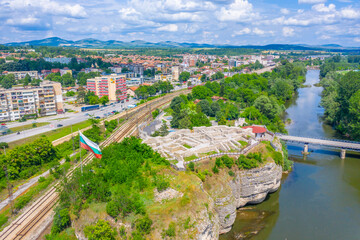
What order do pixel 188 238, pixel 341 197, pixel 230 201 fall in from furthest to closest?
pixel 341 197 → pixel 230 201 → pixel 188 238

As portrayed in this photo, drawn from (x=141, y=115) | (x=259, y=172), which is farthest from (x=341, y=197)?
(x=141, y=115)

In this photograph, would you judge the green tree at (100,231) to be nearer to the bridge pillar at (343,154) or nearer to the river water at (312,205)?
the river water at (312,205)

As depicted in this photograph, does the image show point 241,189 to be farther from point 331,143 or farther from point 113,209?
point 331,143

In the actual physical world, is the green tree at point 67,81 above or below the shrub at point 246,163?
Answer: above

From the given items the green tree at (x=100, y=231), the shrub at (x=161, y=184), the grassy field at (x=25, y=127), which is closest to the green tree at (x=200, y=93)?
the grassy field at (x=25, y=127)

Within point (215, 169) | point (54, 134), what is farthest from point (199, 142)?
point (54, 134)

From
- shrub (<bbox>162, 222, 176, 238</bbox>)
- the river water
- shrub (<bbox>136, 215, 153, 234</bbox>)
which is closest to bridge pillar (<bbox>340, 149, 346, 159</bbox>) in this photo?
the river water

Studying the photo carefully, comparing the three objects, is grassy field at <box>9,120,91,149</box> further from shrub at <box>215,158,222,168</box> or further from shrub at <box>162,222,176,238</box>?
shrub at <box>162,222,176,238</box>

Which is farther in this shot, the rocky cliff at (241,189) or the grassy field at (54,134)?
the grassy field at (54,134)

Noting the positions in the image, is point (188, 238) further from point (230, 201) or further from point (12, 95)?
point (12, 95)
